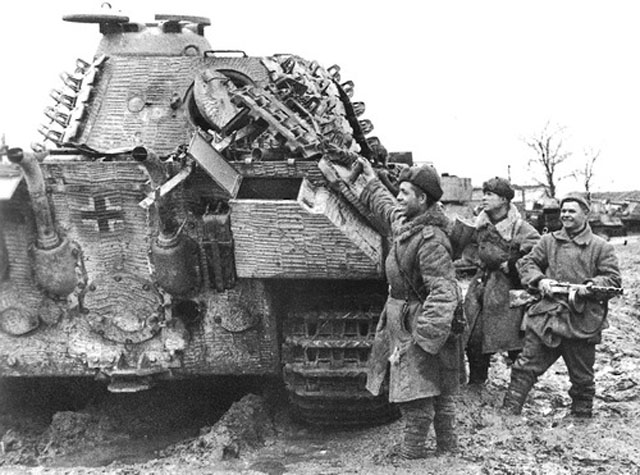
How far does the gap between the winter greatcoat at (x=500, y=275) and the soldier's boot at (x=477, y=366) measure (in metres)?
0.28

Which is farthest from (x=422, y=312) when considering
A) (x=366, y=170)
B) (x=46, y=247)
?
(x=46, y=247)

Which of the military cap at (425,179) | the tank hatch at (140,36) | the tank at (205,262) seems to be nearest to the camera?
the military cap at (425,179)

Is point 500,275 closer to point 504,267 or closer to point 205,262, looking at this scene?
point 504,267

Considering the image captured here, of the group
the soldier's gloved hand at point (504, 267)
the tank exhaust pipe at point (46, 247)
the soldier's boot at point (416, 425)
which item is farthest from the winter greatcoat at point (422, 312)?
the tank exhaust pipe at point (46, 247)

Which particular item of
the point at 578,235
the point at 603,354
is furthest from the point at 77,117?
the point at 603,354

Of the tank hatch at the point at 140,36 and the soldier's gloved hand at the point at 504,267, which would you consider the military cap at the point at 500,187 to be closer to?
the soldier's gloved hand at the point at 504,267

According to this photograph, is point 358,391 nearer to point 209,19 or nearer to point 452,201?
point 209,19

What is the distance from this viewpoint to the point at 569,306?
6.13 m

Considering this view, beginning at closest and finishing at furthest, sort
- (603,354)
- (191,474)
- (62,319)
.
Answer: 1. (191,474)
2. (62,319)
3. (603,354)

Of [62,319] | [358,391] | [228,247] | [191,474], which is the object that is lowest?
[191,474]

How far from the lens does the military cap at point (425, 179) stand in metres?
5.14

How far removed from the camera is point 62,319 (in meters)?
6.21

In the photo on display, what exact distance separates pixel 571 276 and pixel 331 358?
1.80 metres

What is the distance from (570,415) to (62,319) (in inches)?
145
